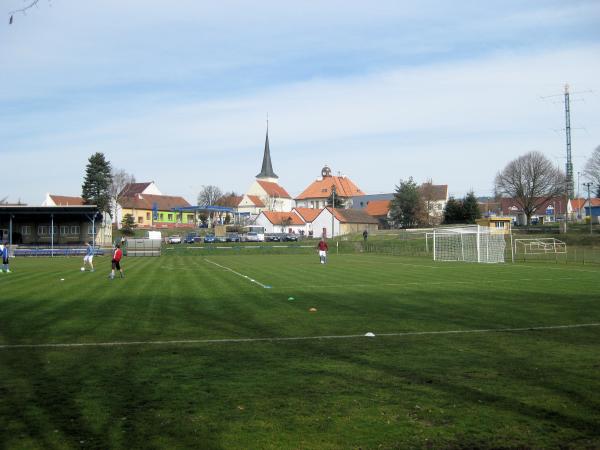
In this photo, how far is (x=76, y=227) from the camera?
255ft

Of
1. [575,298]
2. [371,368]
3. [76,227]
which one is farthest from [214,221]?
[371,368]

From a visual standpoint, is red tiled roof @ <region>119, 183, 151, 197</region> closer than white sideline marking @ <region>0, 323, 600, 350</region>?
No

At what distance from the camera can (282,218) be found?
4483 inches

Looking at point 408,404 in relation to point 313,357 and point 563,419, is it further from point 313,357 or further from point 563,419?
point 313,357

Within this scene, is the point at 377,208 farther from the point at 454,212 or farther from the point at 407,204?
the point at 454,212

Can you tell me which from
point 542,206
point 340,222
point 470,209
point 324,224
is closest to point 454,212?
point 470,209

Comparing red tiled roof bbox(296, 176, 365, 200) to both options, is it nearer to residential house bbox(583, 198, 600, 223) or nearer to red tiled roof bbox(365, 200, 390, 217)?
red tiled roof bbox(365, 200, 390, 217)

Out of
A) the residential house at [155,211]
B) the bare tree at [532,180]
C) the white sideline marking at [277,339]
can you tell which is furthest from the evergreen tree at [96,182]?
the white sideline marking at [277,339]

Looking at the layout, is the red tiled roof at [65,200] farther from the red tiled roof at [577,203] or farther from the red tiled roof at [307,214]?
the red tiled roof at [577,203]

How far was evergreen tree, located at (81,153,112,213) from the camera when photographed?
96062 mm

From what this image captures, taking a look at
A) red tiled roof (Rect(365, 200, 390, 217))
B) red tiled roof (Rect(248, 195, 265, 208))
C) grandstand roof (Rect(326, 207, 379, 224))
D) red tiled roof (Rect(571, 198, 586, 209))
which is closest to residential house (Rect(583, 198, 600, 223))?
red tiled roof (Rect(571, 198, 586, 209))

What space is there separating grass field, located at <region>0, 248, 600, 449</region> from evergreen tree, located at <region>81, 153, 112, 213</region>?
81.7 meters

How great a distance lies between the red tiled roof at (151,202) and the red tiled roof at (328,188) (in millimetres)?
33946

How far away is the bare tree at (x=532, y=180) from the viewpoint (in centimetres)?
9331
